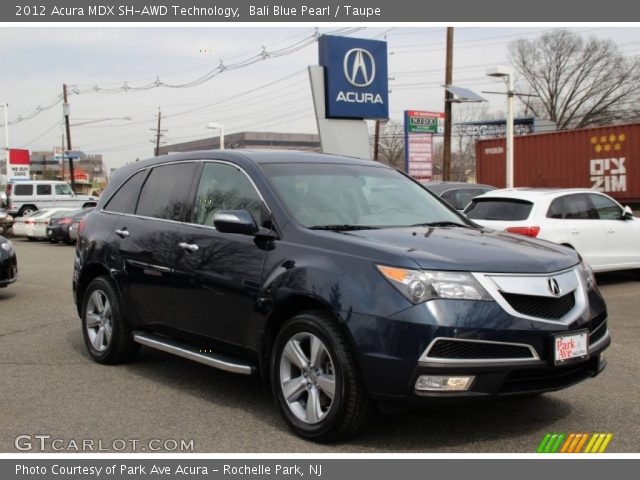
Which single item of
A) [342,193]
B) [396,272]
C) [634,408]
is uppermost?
[342,193]

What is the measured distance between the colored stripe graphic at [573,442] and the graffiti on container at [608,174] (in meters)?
17.9

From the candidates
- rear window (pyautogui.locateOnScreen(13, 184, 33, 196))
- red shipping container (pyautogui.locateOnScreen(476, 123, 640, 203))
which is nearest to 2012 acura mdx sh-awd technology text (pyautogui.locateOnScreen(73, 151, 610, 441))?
red shipping container (pyautogui.locateOnScreen(476, 123, 640, 203))

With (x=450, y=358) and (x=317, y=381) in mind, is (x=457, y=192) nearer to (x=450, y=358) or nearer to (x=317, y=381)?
(x=317, y=381)

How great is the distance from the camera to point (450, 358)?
12.8 feet

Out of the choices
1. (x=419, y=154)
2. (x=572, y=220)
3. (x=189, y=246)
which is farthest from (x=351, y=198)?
(x=419, y=154)

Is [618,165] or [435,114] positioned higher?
[435,114]

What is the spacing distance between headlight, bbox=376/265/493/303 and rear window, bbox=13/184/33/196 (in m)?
36.3

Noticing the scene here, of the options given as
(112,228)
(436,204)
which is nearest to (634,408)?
(436,204)

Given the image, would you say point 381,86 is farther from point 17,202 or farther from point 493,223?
point 17,202

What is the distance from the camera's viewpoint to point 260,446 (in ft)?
14.1

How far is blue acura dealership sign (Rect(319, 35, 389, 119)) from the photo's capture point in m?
19.3

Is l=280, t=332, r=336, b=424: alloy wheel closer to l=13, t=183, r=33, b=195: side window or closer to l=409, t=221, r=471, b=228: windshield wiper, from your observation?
l=409, t=221, r=471, b=228: windshield wiper

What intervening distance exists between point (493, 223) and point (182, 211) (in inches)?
238

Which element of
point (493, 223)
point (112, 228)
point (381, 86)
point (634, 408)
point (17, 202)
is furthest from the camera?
point (17, 202)
